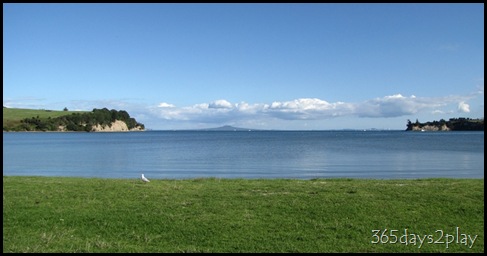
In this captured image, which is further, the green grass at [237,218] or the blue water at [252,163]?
the blue water at [252,163]

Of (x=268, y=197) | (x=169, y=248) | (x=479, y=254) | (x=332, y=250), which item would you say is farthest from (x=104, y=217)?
(x=479, y=254)

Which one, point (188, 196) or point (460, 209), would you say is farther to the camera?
point (188, 196)

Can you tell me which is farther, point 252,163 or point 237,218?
point 252,163

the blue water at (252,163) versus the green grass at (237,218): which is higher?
the green grass at (237,218)

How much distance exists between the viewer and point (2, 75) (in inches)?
348

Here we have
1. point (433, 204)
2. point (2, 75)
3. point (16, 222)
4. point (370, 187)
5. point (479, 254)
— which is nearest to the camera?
point (479, 254)

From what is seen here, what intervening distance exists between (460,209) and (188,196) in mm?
7542

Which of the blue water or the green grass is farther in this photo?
the blue water

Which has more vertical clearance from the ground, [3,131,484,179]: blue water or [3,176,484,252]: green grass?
[3,176,484,252]: green grass

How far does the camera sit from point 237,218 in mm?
10562

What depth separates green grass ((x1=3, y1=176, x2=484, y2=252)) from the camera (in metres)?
8.73

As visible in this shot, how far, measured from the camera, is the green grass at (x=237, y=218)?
8.73 m

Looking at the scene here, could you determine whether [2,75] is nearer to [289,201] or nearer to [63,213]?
[63,213]

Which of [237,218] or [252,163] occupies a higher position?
[237,218]
